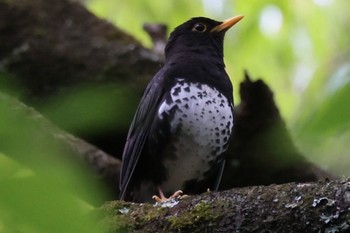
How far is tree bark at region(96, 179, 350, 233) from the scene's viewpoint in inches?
68.7

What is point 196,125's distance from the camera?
3.57 m

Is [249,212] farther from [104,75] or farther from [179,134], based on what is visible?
[104,75]

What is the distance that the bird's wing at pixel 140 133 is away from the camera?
3.65m

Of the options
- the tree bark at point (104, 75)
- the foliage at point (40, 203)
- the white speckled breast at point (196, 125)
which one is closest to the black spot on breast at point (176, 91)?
the white speckled breast at point (196, 125)

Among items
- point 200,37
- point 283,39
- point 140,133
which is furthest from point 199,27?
point 283,39

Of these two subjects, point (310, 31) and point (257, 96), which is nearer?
point (257, 96)

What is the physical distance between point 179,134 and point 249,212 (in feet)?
5.60

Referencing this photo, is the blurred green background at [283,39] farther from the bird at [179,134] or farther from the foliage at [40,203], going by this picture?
the foliage at [40,203]

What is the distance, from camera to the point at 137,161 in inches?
145

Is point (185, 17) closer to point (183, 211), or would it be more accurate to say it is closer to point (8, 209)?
point (183, 211)

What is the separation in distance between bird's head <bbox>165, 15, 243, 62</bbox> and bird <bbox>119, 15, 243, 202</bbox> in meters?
0.33

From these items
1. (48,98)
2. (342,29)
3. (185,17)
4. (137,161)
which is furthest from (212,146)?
(185,17)

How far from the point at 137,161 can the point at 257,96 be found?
2.69ft

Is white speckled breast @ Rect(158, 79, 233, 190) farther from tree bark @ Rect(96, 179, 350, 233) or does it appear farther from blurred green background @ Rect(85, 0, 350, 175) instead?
blurred green background @ Rect(85, 0, 350, 175)
